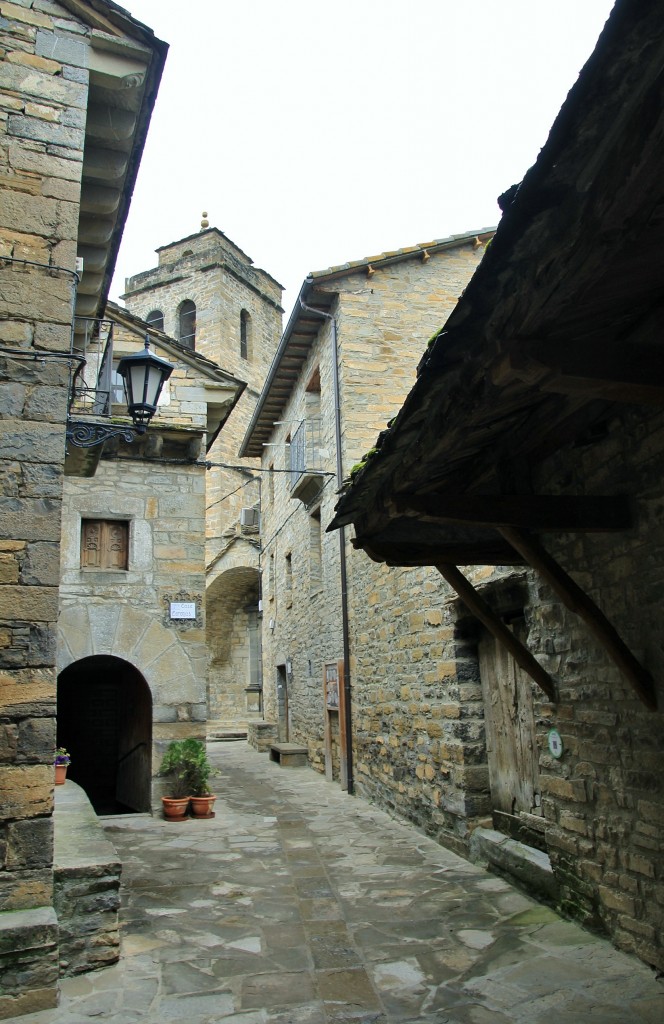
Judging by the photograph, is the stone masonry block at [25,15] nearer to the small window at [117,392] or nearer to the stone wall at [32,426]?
the stone wall at [32,426]

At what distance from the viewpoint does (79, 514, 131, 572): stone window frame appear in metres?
7.79

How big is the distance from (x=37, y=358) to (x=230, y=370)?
20.2 m

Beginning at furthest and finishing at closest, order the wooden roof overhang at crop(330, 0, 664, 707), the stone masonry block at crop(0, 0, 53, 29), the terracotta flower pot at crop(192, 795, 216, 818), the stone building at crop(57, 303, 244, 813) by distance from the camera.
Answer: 1. the stone building at crop(57, 303, 244, 813)
2. the terracotta flower pot at crop(192, 795, 216, 818)
3. the stone masonry block at crop(0, 0, 53, 29)
4. the wooden roof overhang at crop(330, 0, 664, 707)

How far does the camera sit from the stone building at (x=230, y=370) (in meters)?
19.1

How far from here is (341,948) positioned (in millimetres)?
3814

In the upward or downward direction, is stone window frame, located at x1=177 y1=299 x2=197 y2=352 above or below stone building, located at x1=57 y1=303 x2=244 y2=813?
above

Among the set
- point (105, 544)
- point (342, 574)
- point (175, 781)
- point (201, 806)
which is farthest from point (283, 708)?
point (105, 544)

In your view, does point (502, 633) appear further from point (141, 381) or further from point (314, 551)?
point (314, 551)

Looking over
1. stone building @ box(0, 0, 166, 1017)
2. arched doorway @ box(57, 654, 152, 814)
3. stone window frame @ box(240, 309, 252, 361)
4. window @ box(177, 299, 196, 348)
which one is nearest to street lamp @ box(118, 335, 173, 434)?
stone building @ box(0, 0, 166, 1017)

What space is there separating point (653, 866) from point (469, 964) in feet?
3.31

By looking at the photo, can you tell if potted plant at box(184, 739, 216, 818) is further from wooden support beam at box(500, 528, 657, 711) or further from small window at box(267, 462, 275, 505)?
small window at box(267, 462, 275, 505)

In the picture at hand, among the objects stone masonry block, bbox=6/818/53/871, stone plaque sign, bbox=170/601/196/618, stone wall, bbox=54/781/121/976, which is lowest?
stone wall, bbox=54/781/121/976

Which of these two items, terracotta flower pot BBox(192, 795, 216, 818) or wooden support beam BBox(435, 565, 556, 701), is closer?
wooden support beam BBox(435, 565, 556, 701)

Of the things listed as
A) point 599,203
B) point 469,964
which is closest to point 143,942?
point 469,964
